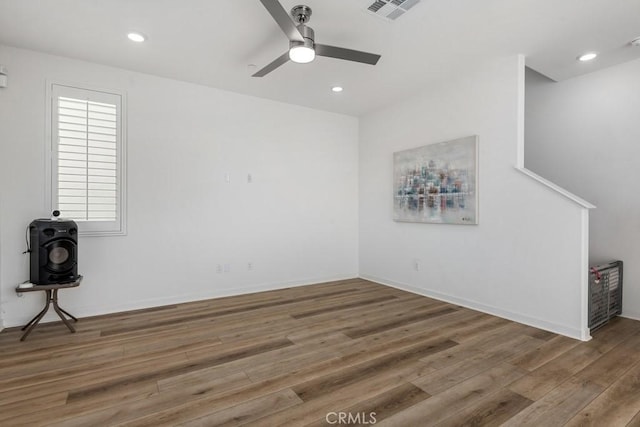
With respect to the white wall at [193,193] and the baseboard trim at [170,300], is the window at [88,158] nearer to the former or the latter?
the white wall at [193,193]

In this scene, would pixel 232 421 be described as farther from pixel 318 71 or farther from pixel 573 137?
pixel 573 137

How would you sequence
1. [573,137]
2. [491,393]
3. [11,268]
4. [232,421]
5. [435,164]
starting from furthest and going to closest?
[435,164] → [573,137] → [11,268] → [491,393] → [232,421]

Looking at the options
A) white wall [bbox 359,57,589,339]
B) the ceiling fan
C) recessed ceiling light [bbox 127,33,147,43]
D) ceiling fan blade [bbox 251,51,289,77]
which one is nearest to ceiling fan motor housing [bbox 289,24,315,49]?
the ceiling fan

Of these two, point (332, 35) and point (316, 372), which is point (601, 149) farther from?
point (316, 372)

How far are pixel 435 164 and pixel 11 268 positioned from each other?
4.82 m

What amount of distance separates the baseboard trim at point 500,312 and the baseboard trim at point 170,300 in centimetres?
127

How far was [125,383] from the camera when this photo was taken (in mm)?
2182

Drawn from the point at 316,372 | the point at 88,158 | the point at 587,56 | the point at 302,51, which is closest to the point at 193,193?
the point at 88,158

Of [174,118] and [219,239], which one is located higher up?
[174,118]

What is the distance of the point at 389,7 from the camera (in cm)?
252

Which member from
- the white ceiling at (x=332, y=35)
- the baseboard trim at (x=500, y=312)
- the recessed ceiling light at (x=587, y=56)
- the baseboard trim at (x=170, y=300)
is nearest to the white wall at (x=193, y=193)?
the baseboard trim at (x=170, y=300)

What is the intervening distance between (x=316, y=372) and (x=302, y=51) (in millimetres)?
2388

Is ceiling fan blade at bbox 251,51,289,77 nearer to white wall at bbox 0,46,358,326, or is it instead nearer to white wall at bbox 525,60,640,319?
white wall at bbox 0,46,358,326

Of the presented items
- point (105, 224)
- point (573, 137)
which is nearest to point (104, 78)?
point (105, 224)
